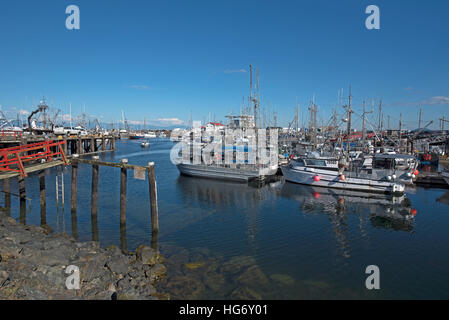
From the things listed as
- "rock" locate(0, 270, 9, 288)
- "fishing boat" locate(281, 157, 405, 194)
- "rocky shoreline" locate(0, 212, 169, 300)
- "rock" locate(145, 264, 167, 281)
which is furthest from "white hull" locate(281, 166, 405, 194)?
"rock" locate(0, 270, 9, 288)

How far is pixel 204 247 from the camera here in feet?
50.0

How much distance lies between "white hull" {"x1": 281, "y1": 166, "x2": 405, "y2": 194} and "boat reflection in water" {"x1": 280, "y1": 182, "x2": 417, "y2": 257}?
0.62m

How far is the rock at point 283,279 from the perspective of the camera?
11.8 m

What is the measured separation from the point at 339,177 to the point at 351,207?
6.61 metres

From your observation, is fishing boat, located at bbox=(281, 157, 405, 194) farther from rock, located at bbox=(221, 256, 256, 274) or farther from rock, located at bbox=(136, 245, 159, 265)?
rock, located at bbox=(136, 245, 159, 265)

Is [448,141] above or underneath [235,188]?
above

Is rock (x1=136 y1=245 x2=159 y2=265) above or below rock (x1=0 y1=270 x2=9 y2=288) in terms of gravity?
below

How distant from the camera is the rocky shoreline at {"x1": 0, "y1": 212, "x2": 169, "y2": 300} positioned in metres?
9.11

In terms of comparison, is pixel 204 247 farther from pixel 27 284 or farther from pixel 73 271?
pixel 27 284

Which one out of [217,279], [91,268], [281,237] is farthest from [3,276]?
[281,237]

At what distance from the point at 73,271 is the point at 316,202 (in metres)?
21.2

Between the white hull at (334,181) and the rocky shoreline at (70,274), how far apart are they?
2313 centimetres
